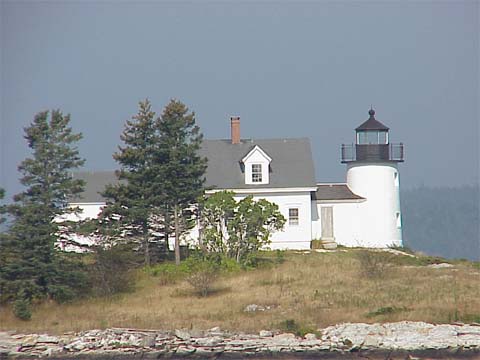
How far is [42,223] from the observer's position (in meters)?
27.6

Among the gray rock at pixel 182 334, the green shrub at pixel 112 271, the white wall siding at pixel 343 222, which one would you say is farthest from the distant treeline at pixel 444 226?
the gray rock at pixel 182 334

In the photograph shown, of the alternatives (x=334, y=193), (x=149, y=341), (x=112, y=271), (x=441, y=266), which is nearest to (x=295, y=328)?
(x=149, y=341)

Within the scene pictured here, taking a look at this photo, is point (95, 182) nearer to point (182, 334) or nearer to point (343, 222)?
point (343, 222)

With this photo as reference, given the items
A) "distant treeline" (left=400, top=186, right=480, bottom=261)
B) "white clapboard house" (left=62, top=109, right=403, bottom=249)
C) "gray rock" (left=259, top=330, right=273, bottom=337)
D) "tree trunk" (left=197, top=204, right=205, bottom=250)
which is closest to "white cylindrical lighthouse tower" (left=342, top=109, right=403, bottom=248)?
"white clapboard house" (left=62, top=109, right=403, bottom=249)

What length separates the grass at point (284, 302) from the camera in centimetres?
2447

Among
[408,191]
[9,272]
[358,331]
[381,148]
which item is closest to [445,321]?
[358,331]

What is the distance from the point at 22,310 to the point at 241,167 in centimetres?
1427

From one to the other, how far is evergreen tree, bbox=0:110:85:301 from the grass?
69 centimetres

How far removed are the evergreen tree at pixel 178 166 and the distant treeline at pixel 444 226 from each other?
237 feet

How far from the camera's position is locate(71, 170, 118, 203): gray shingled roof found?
126 ft

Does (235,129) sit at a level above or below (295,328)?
above

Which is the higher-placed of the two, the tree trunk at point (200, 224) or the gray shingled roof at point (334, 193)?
the gray shingled roof at point (334, 193)

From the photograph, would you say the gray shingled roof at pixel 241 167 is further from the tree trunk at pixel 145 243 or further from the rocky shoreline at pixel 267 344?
the rocky shoreline at pixel 267 344

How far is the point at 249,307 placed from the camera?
1010 inches
